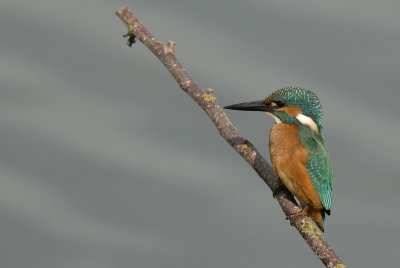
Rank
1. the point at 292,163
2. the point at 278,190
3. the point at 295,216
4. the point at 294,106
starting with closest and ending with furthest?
1. the point at 295,216
2. the point at 278,190
3. the point at 292,163
4. the point at 294,106

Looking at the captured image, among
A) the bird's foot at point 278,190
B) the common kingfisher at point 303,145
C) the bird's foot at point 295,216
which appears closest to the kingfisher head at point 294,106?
the common kingfisher at point 303,145

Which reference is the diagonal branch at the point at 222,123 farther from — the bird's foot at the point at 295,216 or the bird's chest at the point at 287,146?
the bird's chest at the point at 287,146

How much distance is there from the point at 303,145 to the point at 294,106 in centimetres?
20

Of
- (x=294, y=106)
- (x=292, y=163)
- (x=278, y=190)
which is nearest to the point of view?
(x=278, y=190)

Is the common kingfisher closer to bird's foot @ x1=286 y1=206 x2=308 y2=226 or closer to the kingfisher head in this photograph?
the kingfisher head

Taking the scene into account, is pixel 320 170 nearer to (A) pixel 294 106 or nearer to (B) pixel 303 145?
(B) pixel 303 145

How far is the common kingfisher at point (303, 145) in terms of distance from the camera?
4.33 meters

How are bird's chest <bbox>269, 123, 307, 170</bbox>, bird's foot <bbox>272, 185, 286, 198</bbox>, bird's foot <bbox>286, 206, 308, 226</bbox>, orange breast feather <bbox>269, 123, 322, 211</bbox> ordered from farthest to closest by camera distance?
bird's chest <bbox>269, 123, 307, 170</bbox> → orange breast feather <bbox>269, 123, 322, 211</bbox> → bird's foot <bbox>272, 185, 286, 198</bbox> → bird's foot <bbox>286, 206, 308, 226</bbox>

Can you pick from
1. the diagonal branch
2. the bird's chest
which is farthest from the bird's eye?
the diagonal branch

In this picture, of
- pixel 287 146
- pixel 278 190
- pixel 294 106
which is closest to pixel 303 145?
pixel 287 146

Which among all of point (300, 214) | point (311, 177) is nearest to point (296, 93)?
point (311, 177)

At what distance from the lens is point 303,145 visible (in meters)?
4.40

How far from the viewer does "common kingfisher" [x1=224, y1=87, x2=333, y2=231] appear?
4.33 meters

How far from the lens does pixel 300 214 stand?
394cm
